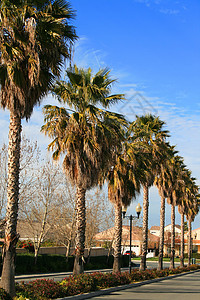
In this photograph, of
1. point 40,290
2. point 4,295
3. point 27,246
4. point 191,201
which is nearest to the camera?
point 4,295

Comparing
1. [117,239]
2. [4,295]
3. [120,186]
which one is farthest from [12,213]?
[117,239]

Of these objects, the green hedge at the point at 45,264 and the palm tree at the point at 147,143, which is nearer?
the palm tree at the point at 147,143

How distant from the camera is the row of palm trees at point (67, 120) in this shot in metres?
13.8

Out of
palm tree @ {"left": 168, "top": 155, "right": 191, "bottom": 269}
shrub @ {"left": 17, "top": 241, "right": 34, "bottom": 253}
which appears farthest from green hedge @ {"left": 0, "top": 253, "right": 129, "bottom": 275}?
palm tree @ {"left": 168, "top": 155, "right": 191, "bottom": 269}

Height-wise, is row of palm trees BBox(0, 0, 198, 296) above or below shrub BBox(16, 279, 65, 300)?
above

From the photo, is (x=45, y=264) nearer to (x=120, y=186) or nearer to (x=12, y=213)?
(x=120, y=186)

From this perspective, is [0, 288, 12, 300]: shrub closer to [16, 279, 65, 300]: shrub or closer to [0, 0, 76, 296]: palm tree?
[0, 0, 76, 296]: palm tree

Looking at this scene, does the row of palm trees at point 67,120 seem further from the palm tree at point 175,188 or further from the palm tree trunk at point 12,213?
the palm tree at point 175,188

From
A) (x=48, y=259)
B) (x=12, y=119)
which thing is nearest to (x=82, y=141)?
(x=12, y=119)

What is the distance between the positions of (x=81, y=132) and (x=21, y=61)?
6230mm

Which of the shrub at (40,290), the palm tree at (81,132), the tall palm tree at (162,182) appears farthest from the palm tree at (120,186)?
the shrub at (40,290)

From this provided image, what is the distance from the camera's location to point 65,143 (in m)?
19.5

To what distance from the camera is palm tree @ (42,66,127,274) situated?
19.4 metres

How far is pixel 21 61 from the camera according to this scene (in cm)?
1427
